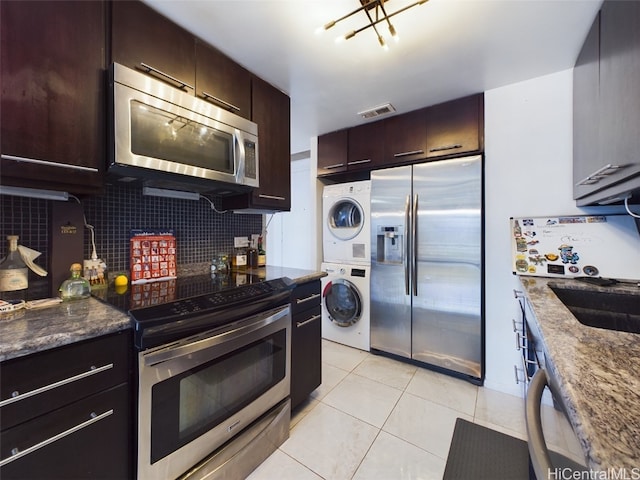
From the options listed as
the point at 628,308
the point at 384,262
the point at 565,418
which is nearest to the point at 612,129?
the point at 628,308

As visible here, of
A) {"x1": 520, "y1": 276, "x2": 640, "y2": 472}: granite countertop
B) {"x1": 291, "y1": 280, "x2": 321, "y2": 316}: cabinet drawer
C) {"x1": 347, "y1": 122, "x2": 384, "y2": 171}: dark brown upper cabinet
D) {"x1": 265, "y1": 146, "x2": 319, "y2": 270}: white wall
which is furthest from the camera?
{"x1": 265, "y1": 146, "x2": 319, "y2": 270}: white wall

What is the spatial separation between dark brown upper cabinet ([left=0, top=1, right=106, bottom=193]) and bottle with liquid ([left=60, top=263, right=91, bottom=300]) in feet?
1.30

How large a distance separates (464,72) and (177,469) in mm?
2809

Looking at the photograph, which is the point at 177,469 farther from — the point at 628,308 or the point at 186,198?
the point at 628,308

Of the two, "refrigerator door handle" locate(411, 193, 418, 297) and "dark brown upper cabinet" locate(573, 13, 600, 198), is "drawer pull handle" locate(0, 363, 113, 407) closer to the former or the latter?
"refrigerator door handle" locate(411, 193, 418, 297)

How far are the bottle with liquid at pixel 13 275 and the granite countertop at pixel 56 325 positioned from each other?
0.23m

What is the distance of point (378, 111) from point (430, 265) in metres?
1.52

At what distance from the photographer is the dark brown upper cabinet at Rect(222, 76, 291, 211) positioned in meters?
1.84

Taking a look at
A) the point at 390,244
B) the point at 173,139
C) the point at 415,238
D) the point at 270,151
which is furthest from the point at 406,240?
the point at 173,139

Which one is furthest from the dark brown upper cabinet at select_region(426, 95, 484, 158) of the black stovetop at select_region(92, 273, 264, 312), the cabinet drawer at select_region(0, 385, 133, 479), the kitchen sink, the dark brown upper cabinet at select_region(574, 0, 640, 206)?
the cabinet drawer at select_region(0, 385, 133, 479)

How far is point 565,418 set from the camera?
1.94 feet

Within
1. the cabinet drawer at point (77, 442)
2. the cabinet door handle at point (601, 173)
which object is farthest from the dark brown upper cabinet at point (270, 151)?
the cabinet door handle at point (601, 173)

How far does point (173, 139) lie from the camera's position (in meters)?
1.30

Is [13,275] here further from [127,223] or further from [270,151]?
[270,151]
